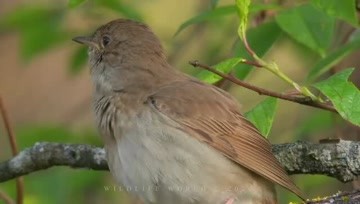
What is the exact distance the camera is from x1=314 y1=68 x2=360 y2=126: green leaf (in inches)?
172

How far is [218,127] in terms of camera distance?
5.47 meters

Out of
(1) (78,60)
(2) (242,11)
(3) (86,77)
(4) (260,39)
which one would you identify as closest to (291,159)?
(4) (260,39)

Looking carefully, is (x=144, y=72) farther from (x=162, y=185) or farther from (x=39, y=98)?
(x=39, y=98)

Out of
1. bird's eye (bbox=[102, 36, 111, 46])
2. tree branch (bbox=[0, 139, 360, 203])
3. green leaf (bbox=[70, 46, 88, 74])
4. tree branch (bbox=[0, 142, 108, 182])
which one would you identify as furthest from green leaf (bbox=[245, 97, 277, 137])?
green leaf (bbox=[70, 46, 88, 74])

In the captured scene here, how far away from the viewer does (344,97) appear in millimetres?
4379

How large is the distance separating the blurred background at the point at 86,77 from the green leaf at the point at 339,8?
0.77 m

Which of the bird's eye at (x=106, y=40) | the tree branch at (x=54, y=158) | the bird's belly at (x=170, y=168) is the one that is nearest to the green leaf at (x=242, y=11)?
the bird's belly at (x=170, y=168)

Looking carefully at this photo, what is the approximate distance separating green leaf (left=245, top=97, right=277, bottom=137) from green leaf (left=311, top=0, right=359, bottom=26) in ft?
1.73

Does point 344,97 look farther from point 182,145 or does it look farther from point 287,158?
point 182,145

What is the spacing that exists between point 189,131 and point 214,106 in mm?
295

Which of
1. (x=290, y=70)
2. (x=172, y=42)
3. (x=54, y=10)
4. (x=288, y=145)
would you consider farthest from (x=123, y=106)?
(x=290, y=70)

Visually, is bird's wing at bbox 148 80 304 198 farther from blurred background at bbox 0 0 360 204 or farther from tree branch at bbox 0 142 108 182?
tree branch at bbox 0 142 108 182

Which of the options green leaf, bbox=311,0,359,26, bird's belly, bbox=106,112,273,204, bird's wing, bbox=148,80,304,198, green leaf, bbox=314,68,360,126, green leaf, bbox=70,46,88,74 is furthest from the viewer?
green leaf, bbox=70,46,88,74

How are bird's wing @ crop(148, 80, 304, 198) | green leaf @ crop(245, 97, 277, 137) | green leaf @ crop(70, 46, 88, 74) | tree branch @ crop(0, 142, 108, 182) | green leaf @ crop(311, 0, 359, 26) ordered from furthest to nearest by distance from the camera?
1. green leaf @ crop(70, 46, 88, 74)
2. tree branch @ crop(0, 142, 108, 182)
3. bird's wing @ crop(148, 80, 304, 198)
4. green leaf @ crop(245, 97, 277, 137)
5. green leaf @ crop(311, 0, 359, 26)
